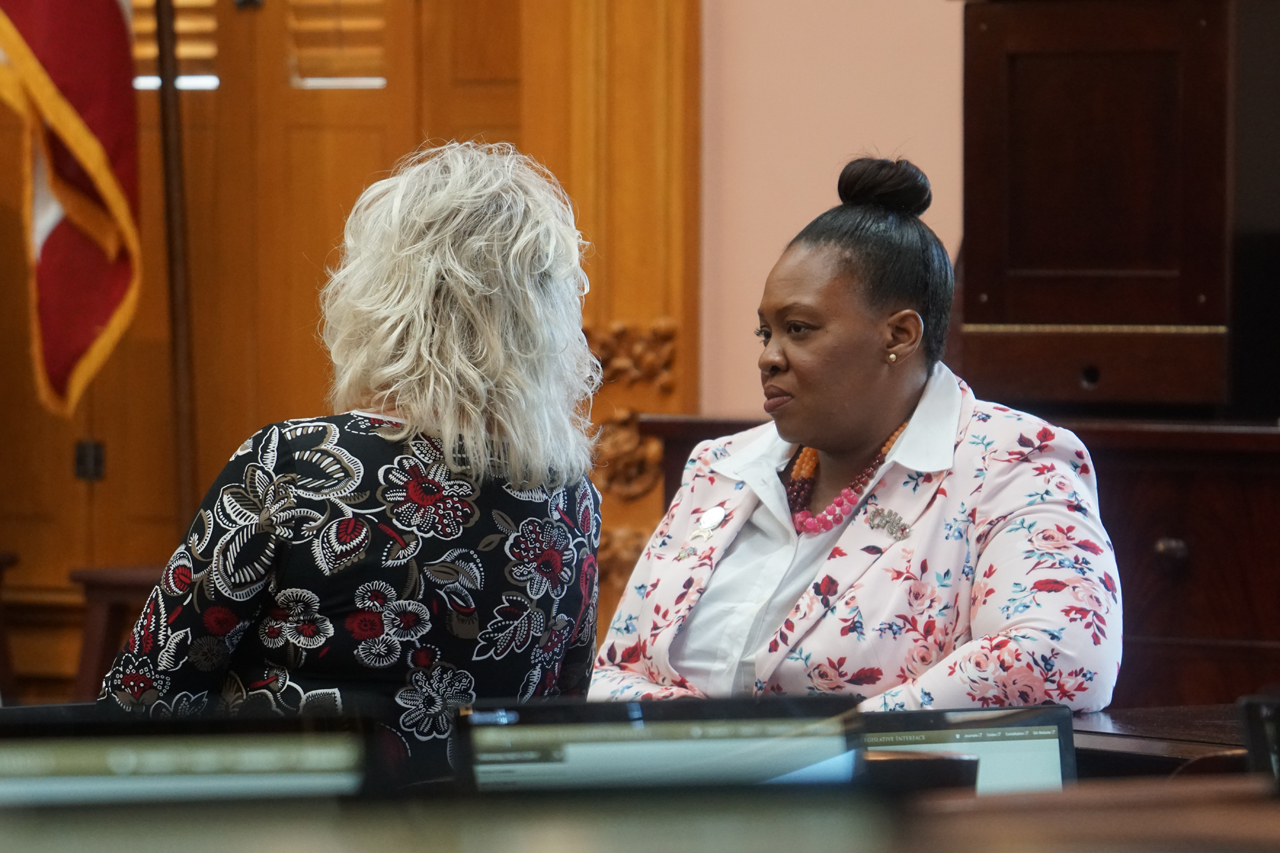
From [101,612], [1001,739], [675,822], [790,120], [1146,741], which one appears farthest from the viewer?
[101,612]

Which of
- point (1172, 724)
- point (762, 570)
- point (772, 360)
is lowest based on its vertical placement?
point (1172, 724)

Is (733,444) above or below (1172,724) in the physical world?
above

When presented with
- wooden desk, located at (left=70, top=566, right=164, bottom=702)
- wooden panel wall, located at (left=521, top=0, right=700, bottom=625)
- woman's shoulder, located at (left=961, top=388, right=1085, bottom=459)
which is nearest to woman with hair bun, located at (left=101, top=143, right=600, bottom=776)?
woman's shoulder, located at (left=961, top=388, right=1085, bottom=459)

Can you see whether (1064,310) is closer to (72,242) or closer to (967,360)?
(967,360)

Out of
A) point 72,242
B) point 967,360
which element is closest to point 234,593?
point 967,360

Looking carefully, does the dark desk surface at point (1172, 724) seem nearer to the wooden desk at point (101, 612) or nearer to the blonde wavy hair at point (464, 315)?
the blonde wavy hair at point (464, 315)

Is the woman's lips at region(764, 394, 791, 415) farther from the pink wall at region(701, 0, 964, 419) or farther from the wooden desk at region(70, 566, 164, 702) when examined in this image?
the wooden desk at region(70, 566, 164, 702)

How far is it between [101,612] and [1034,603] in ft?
8.29

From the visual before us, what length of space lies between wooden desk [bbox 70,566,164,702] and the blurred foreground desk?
2998mm

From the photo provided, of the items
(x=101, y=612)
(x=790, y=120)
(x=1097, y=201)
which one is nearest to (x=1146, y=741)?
(x=1097, y=201)

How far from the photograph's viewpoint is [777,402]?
65.3 inches

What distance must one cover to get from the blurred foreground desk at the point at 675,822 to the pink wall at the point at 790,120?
265 centimetres

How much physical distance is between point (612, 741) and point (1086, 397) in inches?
73.5

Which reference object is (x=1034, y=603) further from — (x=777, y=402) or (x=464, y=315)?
(x=464, y=315)
